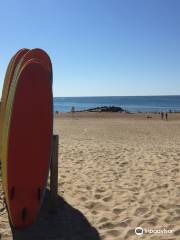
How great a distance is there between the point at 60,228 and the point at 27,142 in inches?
52.8

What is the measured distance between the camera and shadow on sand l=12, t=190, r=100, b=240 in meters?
4.93

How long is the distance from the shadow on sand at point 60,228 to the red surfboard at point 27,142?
0.20 metres

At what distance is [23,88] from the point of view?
5.14m

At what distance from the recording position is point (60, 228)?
523 cm

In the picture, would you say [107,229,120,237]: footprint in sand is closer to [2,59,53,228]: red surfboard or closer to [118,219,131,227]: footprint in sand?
[118,219,131,227]: footprint in sand

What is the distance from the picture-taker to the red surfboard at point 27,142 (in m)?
5.03

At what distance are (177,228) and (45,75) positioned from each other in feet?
9.55

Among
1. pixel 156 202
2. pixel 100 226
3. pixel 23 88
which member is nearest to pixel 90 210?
pixel 100 226

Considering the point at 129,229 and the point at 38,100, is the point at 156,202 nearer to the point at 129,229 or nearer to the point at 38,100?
the point at 129,229

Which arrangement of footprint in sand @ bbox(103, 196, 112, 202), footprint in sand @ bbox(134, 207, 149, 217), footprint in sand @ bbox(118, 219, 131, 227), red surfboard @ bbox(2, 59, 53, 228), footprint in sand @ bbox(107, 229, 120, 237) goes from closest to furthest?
footprint in sand @ bbox(107, 229, 120, 237) < red surfboard @ bbox(2, 59, 53, 228) < footprint in sand @ bbox(118, 219, 131, 227) < footprint in sand @ bbox(134, 207, 149, 217) < footprint in sand @ bbox(103, 196, 112, 202)

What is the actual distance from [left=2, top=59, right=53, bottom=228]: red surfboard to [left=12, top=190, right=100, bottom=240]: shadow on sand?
0.20m

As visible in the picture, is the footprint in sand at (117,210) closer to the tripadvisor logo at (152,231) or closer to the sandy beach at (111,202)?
the sandy beach at (111,202)

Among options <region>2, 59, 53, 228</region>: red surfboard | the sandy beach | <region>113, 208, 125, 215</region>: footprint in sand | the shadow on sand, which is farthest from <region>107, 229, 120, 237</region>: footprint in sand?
<region>2, 59, 53, 228</region>: red surfboard

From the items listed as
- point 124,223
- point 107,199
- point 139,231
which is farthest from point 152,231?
point 107,199
